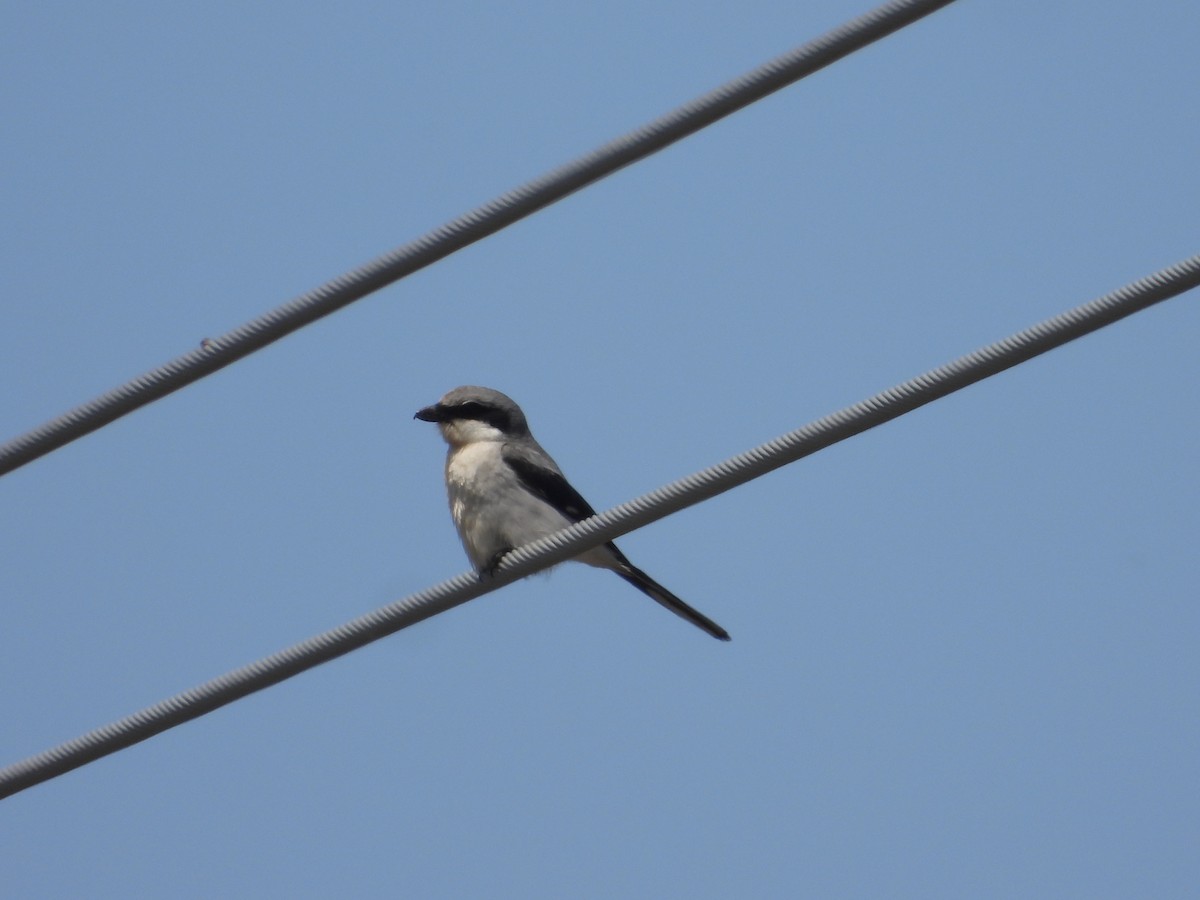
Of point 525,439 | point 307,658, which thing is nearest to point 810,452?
point 307,658

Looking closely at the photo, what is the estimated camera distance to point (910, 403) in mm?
4375

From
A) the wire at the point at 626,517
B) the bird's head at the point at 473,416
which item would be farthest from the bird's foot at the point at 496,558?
the wire at the point at 626,517

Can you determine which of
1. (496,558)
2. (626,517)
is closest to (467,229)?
(626,517)

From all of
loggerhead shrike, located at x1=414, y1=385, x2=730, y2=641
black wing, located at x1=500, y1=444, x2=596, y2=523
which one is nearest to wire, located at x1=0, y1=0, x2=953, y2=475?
loggerhead shrike, located at x1=414, y1=385, x2=730, y2=641

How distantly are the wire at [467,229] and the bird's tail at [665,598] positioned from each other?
2496mm

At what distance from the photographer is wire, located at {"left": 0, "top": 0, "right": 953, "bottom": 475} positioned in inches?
194

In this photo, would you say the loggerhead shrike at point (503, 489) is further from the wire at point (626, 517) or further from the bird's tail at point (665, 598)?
the wire at point (626, 517)

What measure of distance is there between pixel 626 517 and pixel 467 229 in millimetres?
999

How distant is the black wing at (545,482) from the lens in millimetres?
7852

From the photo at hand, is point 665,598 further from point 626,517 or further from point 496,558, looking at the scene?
point 626,517

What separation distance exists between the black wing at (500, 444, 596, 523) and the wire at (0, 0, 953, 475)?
2689 millimetres

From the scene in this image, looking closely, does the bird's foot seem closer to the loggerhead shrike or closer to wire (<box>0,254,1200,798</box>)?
the loggerhead shrike

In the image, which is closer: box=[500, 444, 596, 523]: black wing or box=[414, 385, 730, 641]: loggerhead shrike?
box=[414, 385, 730, 641]: loggerhead shrike

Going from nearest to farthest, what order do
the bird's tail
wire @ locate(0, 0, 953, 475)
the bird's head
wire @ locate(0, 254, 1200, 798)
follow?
wire @ locate(0, 254, 1200, 798)
wire @ locate(0, 0, 953, 475)
the bird's tail
the bird's head
